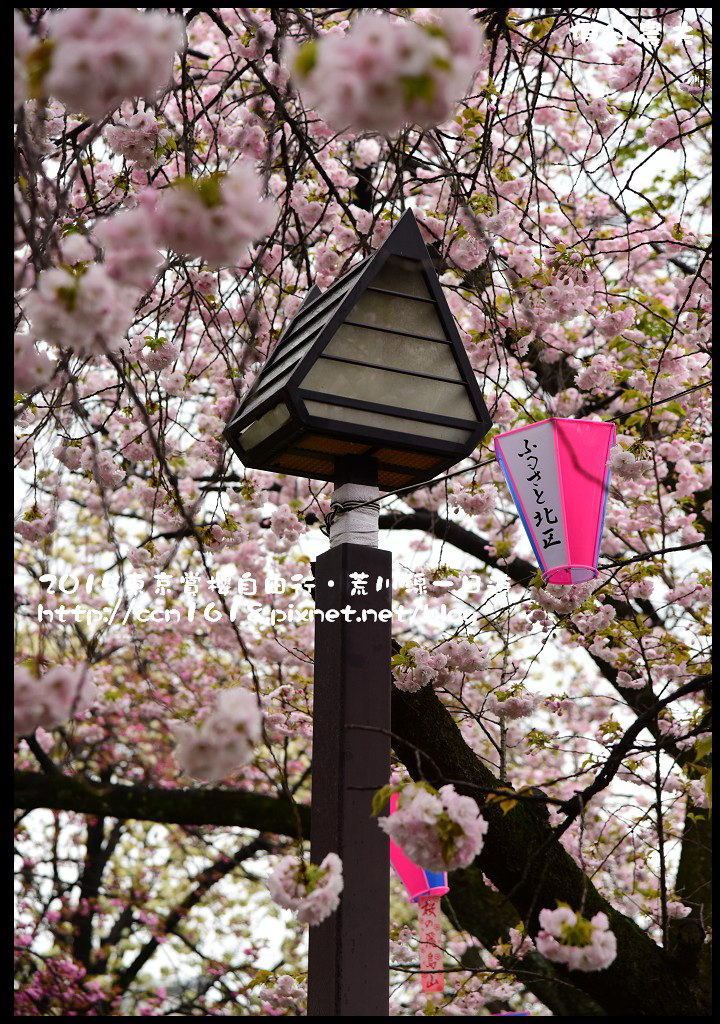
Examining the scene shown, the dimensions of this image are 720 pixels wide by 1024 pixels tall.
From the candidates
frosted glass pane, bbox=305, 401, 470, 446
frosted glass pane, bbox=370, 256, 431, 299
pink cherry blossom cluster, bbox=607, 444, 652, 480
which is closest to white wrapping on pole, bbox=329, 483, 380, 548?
frosted glass pane, bbox=305, 401, 470, 446

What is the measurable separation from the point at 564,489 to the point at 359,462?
82 centimetres

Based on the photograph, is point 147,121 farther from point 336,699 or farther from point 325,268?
point 336,699

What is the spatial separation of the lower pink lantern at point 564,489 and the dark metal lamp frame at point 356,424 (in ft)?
1.96

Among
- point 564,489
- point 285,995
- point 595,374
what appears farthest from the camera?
point 595,374

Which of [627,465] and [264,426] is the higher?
[627,465]

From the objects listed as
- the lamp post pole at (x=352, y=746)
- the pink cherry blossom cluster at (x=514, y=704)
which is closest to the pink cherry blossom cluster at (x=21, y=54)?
the lamp post pole at (x=352, y=746)

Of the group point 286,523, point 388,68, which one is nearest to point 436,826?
point 388,68

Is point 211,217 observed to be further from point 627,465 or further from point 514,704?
point 627,465

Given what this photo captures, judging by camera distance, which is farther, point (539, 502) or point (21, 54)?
point (539, 502)

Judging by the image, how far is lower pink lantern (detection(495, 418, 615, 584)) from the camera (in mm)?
2547

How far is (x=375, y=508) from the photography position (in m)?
1.96

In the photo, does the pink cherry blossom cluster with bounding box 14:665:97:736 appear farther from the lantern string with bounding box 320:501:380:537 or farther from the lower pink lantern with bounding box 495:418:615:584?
the lower pink lantern with bounding box 495:418:615:584

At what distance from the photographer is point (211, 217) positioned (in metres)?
1.41

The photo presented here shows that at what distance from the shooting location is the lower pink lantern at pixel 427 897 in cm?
292
